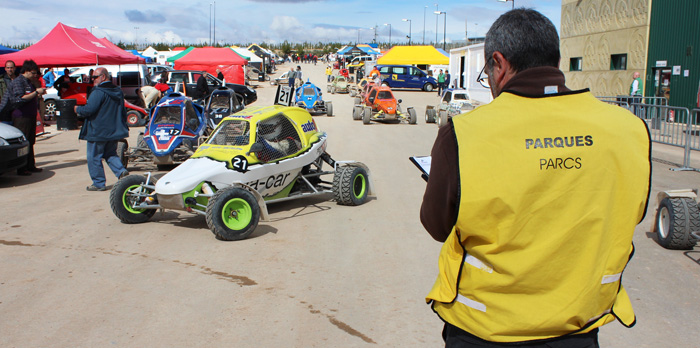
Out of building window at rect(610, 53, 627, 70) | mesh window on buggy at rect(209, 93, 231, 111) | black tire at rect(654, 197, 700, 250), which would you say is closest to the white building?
building window at rect(610, 53, 627, 70)

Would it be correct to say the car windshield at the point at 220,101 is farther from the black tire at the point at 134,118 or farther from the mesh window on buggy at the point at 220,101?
the black tire at the point at 134,118

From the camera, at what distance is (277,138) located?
8.74 meters

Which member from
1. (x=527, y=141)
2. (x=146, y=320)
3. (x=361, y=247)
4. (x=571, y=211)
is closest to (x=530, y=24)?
(x=527, y=141)

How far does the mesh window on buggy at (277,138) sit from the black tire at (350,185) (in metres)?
0.79

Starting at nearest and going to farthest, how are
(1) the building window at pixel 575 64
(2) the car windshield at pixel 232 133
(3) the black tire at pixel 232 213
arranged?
(3) the black tire at pixel 232 213 < (2) the car windshield at pixel 232 133 < (1) the building window at pixel 575 64

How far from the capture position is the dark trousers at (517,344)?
1946 millimetres

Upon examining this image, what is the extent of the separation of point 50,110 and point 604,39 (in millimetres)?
23340

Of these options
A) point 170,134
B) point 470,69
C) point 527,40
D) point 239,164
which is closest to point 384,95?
point 170,134

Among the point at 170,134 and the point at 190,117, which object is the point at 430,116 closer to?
the point at 190,117

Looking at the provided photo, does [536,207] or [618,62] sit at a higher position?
[618,62]

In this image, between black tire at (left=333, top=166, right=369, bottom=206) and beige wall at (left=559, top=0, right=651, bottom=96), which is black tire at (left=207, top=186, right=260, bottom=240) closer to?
black tire at (left=333, top=166, right=369, bottom=206)

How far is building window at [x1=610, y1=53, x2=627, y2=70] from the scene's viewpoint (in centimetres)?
2545

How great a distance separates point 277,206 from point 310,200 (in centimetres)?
67

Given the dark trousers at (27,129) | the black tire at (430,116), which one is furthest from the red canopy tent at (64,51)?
the black tire at (430,116)
